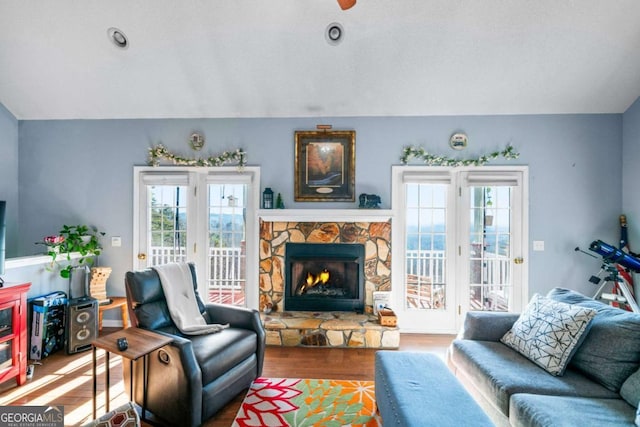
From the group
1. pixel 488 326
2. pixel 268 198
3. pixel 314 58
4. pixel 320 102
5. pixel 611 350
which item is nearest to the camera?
pixel 611 350

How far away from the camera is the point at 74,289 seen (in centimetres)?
347

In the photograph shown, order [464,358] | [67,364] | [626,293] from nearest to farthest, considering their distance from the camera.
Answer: [464,358], [67,364], [626,293]

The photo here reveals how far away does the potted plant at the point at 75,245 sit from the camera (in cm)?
319

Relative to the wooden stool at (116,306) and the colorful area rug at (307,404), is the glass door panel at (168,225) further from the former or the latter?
the colorful area rug at (307,404)

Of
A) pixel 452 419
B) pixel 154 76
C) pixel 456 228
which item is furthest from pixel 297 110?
pixel 452 419

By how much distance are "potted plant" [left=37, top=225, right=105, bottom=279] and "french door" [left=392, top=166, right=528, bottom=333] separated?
3.80m

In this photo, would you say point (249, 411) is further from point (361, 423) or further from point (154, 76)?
point (154, 76)

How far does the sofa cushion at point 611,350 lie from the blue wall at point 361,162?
1907 millimetres

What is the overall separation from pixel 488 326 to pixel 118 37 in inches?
174

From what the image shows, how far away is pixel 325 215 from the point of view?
354cm

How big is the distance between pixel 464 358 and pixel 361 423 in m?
0.90

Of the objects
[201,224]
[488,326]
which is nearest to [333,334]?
[488,326]

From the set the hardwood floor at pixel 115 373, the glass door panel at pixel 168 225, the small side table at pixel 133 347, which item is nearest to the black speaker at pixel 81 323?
the hardwood floor at pixel 115 373

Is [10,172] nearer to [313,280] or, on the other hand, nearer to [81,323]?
[81,323]
